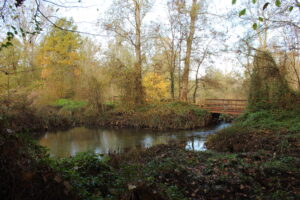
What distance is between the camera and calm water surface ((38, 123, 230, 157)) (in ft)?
34.9

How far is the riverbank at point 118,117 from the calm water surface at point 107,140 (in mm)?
1318

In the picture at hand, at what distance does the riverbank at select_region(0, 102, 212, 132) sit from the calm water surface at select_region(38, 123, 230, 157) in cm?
132

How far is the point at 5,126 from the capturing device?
2305 millimetres

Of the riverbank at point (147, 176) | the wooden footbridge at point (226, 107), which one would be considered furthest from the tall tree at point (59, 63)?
the riverbank at point (147, 176)

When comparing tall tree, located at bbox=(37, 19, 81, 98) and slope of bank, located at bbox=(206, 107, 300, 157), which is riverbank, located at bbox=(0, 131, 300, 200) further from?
tall tree, located at bbox=(37, 19, 81, 98)

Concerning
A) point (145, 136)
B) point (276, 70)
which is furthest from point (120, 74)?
point (276, 70)

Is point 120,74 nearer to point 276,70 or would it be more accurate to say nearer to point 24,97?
point 24,97

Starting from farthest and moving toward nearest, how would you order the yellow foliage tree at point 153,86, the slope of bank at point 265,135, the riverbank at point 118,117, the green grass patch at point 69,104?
the green grass patch at point 69,104 → the yellow foliage tree at point 153,86 → the riverbank at point 118,117 → the slope of bank at point 265,135

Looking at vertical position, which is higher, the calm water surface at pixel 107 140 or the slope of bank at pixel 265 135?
the slope of bank at pixel 265 135

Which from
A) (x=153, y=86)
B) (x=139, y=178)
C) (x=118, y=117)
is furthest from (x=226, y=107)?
(x=139, y=178)

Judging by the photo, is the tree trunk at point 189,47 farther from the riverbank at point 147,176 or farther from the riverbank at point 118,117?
the riverbank at point 147,176

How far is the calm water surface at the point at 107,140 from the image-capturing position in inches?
419

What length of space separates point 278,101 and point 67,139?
12194 millimetres

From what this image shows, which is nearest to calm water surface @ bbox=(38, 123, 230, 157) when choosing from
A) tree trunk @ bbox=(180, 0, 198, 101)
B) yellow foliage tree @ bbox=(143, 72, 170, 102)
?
yellow foliage tree @ bbox=(143, 72, 170, 102)
